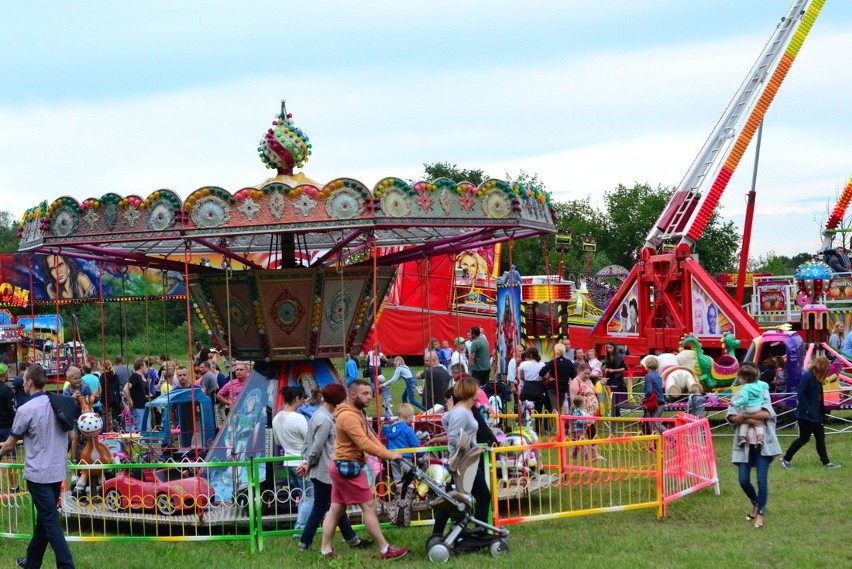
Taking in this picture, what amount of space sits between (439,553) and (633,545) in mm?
1577

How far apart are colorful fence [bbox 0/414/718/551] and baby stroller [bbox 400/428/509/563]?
46 centimetres

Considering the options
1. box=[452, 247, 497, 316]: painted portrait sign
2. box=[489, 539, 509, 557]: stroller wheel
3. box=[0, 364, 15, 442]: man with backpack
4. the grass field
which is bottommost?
the grass field

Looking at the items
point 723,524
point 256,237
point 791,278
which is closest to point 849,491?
point 723,524

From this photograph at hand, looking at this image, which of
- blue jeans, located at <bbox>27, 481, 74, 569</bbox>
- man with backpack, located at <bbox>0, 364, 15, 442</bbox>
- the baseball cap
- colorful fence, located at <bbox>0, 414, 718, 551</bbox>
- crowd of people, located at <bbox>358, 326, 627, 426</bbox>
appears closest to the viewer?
blue jeans, located at <bbox>27, 481, 74, 569</bbox>

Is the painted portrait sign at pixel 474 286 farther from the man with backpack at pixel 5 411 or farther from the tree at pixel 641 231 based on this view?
the tree at pixel 641 231

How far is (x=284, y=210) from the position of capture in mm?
9992

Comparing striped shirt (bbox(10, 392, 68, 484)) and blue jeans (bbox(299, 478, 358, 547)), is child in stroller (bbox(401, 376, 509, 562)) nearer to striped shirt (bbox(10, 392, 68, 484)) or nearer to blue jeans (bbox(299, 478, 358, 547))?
blue jeans (bbox(299, 478, 358, 547))

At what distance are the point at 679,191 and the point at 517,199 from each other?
45.5 feet

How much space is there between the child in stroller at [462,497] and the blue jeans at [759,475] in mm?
2180

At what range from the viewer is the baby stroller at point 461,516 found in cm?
816

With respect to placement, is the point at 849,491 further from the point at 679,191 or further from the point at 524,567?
the point at 679,191

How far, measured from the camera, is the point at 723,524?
9.36 metres

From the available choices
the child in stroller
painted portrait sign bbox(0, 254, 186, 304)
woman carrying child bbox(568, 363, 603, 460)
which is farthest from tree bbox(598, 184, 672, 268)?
the child in stroller

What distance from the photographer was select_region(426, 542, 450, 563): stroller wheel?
321 inches
